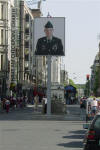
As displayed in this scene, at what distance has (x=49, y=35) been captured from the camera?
4662 centimetres

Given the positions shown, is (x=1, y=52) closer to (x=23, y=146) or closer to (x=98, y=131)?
(x=23, y=146)

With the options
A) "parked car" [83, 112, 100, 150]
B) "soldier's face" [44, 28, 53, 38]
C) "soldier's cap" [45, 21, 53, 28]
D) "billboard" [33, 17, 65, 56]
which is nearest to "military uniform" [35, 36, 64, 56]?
"billboard" [33, 17, 65, 56]

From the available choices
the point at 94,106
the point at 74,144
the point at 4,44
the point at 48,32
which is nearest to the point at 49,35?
the point at 48,32

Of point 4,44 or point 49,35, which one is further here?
point 4,44

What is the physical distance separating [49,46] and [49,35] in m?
0.97

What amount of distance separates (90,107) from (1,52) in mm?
41955

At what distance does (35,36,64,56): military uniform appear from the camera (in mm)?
46719

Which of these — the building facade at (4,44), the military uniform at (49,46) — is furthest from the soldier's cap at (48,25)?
the building facade at (4,44)

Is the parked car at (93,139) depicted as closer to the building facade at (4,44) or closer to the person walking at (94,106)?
the person walking at (94,106)

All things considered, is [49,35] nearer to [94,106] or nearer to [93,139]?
A: [94,106]

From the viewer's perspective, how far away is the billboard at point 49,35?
4647cm

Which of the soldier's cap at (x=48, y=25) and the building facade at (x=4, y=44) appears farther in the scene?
the building facade at (x=4, y=44)

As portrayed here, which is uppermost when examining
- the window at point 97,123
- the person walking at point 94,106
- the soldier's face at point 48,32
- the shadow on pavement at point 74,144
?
the soldier's face at point 48,32

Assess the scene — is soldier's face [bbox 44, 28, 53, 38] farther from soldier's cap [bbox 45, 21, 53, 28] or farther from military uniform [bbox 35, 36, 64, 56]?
military uniform [bbox 35, 36, 64, 56]
